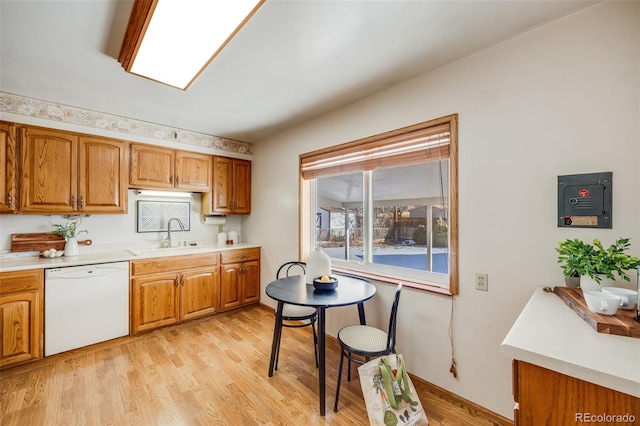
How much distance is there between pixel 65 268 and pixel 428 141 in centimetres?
346

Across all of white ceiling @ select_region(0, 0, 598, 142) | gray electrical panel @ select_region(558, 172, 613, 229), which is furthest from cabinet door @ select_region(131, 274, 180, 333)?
gray electrical panel @ select_region(558, 172, 613, 229)

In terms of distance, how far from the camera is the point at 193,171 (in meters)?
3.55

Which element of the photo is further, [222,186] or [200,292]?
[222,186]

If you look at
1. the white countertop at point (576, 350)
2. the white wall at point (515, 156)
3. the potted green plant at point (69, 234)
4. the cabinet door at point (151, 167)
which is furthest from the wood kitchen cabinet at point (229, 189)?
the white countertop at point (576, 350)

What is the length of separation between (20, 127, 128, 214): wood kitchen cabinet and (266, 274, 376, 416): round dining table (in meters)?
2.24

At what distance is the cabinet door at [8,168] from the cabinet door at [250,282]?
93.1 inches

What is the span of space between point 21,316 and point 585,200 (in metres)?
4.23

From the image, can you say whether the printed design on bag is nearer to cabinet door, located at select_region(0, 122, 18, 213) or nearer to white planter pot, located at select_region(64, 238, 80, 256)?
white planter pot, located at select_region(64, 238, 80, 256)

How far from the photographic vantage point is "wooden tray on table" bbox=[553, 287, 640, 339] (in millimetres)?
923

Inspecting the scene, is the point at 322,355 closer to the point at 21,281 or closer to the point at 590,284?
the point at 590,284

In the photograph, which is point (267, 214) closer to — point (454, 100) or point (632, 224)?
point (454, 100)

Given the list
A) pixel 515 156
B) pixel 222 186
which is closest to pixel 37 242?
pixel 222 186

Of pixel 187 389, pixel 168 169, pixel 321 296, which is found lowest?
pixel 187 389

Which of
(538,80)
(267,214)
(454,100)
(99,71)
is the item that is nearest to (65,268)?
(99,71)
